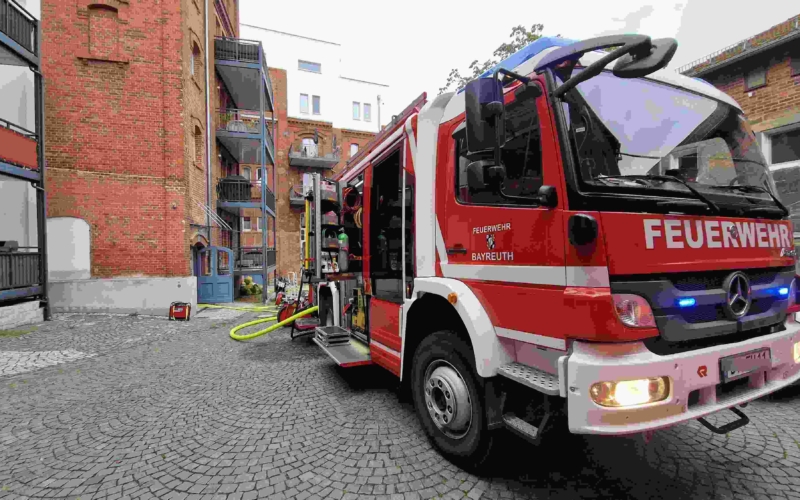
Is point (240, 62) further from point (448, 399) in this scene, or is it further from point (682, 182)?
point (682, 182)

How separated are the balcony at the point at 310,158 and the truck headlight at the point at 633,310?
2627 cm

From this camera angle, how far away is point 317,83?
29.6 meters

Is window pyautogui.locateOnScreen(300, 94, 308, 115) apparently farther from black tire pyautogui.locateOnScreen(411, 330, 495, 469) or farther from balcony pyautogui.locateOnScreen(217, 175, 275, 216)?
black tire pyautogui.locateOnScreen(411, 330, 495, 469)

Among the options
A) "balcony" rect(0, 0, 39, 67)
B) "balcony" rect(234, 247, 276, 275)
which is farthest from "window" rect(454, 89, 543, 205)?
"balcony" rect(234, 247, 276, 275)

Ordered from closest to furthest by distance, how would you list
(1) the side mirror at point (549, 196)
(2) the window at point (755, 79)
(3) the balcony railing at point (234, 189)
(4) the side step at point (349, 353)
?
(1) the side mirror at point (549, 196) → (4) the side step at point (349, 353) → (2) the window at point (755, 79) → (3) the balcony railing at point (234, 189)

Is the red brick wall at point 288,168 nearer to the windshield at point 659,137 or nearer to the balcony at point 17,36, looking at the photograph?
the balcony at point 17,36

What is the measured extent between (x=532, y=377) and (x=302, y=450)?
1958mm

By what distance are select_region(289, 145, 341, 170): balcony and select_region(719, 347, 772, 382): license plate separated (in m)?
26.4

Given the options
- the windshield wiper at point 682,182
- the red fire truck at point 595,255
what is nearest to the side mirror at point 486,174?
the red fire truck at point 595,255

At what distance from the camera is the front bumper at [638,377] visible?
5.78 ft

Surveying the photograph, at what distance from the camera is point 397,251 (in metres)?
3.69

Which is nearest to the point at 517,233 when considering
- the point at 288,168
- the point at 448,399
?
the point at 448,399

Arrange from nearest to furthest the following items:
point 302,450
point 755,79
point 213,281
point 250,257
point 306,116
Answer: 1. point 302,450
2. point 755,79
3. point 213,281
4. point 250,257
5. point 306,116

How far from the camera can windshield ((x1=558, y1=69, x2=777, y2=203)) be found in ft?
6.86
